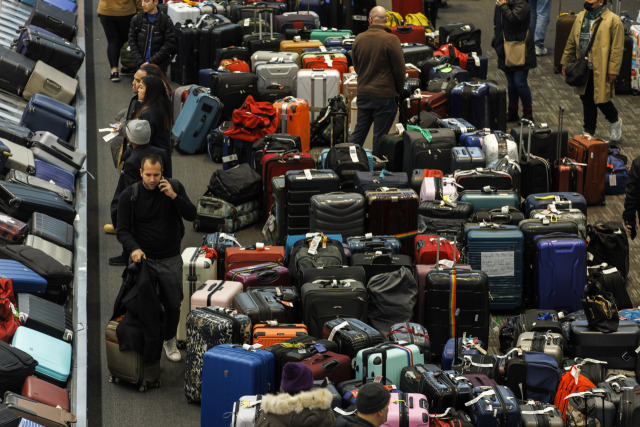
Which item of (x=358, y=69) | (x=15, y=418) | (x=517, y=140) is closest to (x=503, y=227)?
(x=517, y=140)

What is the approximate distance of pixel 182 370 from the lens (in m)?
7.68

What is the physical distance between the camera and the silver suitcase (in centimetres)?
723

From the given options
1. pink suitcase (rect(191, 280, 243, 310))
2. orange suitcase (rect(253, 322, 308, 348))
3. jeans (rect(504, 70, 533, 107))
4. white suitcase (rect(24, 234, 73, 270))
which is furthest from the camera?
jeans (rect(504, 70, 533, 107))

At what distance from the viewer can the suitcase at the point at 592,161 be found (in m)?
10.3

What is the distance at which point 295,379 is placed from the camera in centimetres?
→ 524

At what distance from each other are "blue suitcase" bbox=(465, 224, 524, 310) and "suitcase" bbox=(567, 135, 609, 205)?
207 centimetres

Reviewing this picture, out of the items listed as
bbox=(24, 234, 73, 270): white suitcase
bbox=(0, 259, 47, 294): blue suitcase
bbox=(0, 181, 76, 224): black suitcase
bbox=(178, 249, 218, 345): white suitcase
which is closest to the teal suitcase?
bbox=(178, 249, 218, 345): white suitcase

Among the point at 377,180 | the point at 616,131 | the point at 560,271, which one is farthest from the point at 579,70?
the point at 560,271

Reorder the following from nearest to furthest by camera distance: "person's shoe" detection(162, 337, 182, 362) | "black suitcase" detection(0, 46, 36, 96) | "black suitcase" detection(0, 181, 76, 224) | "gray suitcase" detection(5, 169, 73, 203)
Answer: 1. "person's shoe" detection(162, 337, 182, 362)
2. "black suitcase" detection(0, 181, 76, 224)
3. "gray suitcase" detection(5, 169, 73, 203)
4. "black suitcase" detection(0, 46, 36, 96)

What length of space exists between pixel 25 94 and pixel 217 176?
3.10m

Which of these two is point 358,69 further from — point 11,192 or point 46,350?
point 46,350

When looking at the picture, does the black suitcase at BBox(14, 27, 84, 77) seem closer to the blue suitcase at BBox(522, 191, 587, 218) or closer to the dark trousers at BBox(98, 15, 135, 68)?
the dark trousers at BBox(98, 15, 135, 68)

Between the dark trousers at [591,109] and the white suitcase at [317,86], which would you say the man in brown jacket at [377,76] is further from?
the dark trousers at [591,109]

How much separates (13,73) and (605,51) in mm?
5980
